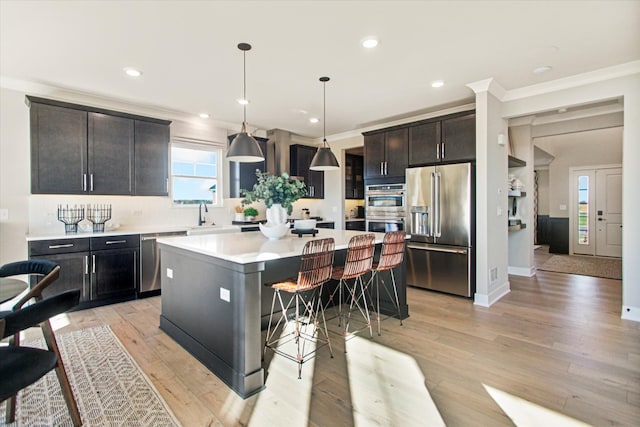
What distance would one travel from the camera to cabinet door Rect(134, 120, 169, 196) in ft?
15.2

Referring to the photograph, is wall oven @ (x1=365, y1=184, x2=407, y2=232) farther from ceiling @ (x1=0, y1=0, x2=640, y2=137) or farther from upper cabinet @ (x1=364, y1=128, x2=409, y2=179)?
ceiling @ (x1=0, y1=0, x2=640, y2=137)

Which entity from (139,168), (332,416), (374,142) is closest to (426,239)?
(374,142)

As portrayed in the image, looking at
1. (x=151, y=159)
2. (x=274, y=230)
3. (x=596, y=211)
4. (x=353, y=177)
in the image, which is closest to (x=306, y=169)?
(x=353, y=177)

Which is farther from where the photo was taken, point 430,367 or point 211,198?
point 211,198

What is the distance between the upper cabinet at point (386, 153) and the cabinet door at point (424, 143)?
100 mm

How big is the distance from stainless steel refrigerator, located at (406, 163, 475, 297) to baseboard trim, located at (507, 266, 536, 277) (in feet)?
6.47

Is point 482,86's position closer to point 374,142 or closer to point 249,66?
point 374,142

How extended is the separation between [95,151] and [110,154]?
6.7 inches

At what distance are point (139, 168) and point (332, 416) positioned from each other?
4198mm

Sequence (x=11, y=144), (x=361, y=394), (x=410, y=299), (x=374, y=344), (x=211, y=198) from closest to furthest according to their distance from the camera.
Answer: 1. (x=361, y=394)
2. (x=374, y=344)
3. (x=11, y=144)
4. (x=410, y=299)
5. (x=211, y=198)

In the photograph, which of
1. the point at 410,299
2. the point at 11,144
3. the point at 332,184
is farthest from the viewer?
the point at 332,184

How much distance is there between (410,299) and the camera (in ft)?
14.3

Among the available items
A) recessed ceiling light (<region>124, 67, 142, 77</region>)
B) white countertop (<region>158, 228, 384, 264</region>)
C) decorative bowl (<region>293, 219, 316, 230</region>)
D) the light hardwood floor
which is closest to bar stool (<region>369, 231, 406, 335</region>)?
white countertop (<region>158, 228, 384, 264</region>)

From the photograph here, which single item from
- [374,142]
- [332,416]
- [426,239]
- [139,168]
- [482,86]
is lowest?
[332,416]
